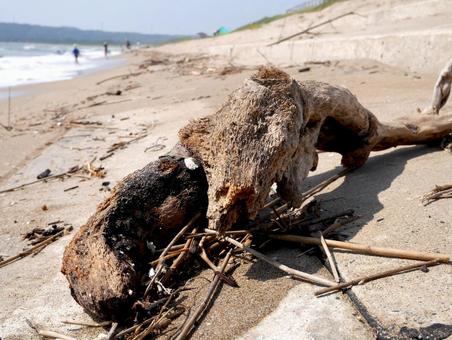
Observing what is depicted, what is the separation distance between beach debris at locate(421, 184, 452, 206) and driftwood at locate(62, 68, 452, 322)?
30.5 inches

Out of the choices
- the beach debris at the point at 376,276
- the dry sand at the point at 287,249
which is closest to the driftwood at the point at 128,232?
the dry sand at the point at 287,249

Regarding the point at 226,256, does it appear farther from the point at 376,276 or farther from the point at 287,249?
the point at 376,276

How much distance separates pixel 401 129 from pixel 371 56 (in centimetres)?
703

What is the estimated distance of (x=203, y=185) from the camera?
3.11 meters

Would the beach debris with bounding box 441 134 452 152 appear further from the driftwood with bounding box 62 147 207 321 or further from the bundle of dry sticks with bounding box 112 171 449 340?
the driftwood with bounding box 62 147 207 321

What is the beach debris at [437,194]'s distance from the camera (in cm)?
312

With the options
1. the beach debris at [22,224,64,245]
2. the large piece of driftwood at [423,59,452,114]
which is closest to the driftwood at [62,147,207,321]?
the beach debris at [22,224,64,245]

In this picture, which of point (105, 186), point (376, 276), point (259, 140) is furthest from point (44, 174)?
point (376, 276)

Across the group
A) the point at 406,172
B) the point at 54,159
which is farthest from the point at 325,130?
the point at 54,159

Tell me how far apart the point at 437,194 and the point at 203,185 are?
1528 millimetres

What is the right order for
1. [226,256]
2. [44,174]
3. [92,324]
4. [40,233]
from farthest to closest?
[44,174], [40,233], [226,256], [92,324]

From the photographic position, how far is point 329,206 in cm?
335

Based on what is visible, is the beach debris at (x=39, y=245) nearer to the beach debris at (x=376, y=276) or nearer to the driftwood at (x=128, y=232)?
the driftwood at (x=128, y=232)

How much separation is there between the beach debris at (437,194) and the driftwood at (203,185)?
775 mm
